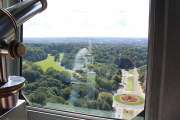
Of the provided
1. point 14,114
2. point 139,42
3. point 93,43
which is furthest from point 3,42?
point 139,42

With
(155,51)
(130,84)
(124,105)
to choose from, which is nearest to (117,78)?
(130,84)

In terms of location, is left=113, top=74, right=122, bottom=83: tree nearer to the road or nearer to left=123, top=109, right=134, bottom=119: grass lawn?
the road

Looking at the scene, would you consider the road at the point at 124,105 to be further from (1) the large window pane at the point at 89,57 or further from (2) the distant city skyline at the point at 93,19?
(2) the distant city skyline at the point at 93,19

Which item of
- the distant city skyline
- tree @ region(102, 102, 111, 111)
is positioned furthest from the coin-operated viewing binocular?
tree @ region(102, 102, 111, 111)

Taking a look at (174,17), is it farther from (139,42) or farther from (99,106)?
(99,106)

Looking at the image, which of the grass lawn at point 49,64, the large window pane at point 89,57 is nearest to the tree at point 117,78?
the large window pane at point 89,57

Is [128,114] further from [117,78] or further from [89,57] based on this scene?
[89,57]

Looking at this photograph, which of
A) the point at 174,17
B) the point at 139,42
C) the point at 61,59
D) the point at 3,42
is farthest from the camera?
the point at 61,59

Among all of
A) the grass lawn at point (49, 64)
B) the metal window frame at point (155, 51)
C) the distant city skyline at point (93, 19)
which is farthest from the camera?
the grass lawn at point (49, 64)
